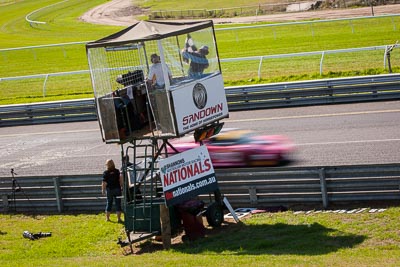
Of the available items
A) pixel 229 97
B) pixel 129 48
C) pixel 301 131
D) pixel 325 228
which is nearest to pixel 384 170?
pixel 325 228

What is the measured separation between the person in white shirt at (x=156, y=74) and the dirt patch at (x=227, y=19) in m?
39.8

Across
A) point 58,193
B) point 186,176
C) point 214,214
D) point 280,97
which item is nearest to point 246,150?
point 214,214

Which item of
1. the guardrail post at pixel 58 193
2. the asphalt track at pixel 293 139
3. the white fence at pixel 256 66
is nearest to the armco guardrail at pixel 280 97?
the asphalt track at pixel 293 139

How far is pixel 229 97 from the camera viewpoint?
29.8 m

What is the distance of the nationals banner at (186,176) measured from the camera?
16.3 metres

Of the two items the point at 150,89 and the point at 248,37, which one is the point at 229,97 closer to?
the point at 150,89

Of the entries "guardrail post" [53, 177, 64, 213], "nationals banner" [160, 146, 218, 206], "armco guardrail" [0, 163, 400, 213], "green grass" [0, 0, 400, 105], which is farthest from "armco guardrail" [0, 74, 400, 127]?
"nationals banner" [160, 146, 218, 206]

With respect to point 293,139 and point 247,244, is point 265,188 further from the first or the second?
point 293,139

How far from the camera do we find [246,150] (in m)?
20.0

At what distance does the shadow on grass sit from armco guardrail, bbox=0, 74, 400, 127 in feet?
39.0

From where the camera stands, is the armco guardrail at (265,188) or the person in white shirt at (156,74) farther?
the armco guardrail at (265,188)

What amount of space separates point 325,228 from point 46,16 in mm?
69752

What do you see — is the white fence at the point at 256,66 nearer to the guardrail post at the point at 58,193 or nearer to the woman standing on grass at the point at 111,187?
the guardrail post at the point at 58,193

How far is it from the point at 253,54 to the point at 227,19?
77.6 feet
